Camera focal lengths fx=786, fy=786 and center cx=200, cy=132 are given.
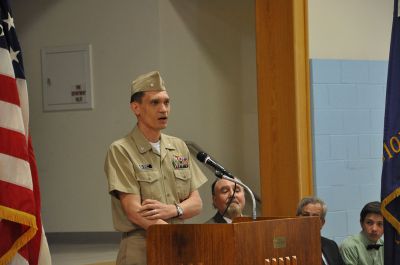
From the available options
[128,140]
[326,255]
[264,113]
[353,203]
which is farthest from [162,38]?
[128,140]

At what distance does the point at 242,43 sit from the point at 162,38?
846mm

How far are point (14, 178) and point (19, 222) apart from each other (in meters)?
0.18

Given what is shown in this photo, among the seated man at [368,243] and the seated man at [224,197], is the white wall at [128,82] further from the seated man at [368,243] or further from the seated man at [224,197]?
the seated man at [224,197]

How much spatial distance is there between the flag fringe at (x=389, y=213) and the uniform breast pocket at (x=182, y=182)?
111 centimetres

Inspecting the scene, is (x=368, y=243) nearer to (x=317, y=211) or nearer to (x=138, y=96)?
(x=317, y=211)

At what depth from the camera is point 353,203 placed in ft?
16.9

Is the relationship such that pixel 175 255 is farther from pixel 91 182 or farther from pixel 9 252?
pixel 91 182

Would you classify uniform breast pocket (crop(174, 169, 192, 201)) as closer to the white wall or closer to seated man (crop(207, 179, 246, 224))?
seated man (crop(207, 179, 246, 224))

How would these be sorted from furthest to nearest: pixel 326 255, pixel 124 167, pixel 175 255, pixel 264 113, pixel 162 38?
1. pixel 162 38
2. pixel 264 113
3. pixel 326 255
4. pixel 124 167
5. pixel 175 255

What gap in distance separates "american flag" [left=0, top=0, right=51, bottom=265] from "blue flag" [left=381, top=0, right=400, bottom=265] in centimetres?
174

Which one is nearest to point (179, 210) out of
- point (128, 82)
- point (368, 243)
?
point (368, 243)

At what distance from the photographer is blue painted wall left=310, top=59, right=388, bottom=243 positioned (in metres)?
5.05

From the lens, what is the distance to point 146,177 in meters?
3.27

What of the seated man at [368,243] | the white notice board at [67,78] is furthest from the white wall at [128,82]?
the seated man at [368,243]
